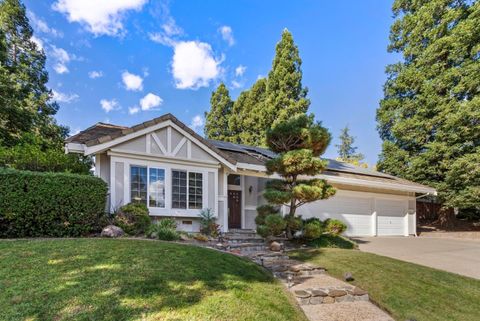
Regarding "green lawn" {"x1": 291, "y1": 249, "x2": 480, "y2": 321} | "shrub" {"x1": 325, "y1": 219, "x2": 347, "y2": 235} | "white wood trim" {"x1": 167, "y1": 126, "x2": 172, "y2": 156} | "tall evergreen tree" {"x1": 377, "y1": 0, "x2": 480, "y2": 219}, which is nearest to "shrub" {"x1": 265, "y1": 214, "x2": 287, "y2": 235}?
"green lawn" {"x1": 291, "y1": 249, "x2": 480, "y2": 321}

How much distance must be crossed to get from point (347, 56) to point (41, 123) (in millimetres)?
19143

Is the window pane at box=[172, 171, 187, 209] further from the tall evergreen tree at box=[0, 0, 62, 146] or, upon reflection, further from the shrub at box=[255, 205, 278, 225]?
the tall evergreen tree at box=[0, 0, 62, 146]

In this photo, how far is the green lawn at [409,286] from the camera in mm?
5762

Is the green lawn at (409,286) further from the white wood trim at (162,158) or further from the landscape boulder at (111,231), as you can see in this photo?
the landscape boulder at (111,231)

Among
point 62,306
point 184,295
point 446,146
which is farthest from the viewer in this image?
point 446,146

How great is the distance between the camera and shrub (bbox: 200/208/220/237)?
10.4 meters

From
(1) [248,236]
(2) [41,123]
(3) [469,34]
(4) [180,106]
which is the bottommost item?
(1) [248,236]

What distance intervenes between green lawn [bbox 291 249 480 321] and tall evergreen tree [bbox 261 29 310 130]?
54.5 ft

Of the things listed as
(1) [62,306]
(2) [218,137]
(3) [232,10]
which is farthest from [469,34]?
(1) [62,306]

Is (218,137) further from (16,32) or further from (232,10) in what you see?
(16,32)

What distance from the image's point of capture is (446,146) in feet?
60.1

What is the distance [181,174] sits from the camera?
1084 centimetres

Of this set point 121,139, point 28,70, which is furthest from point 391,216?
point 28,70

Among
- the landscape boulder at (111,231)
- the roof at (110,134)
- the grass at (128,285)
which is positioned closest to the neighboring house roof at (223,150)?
the roof at (110,134)
